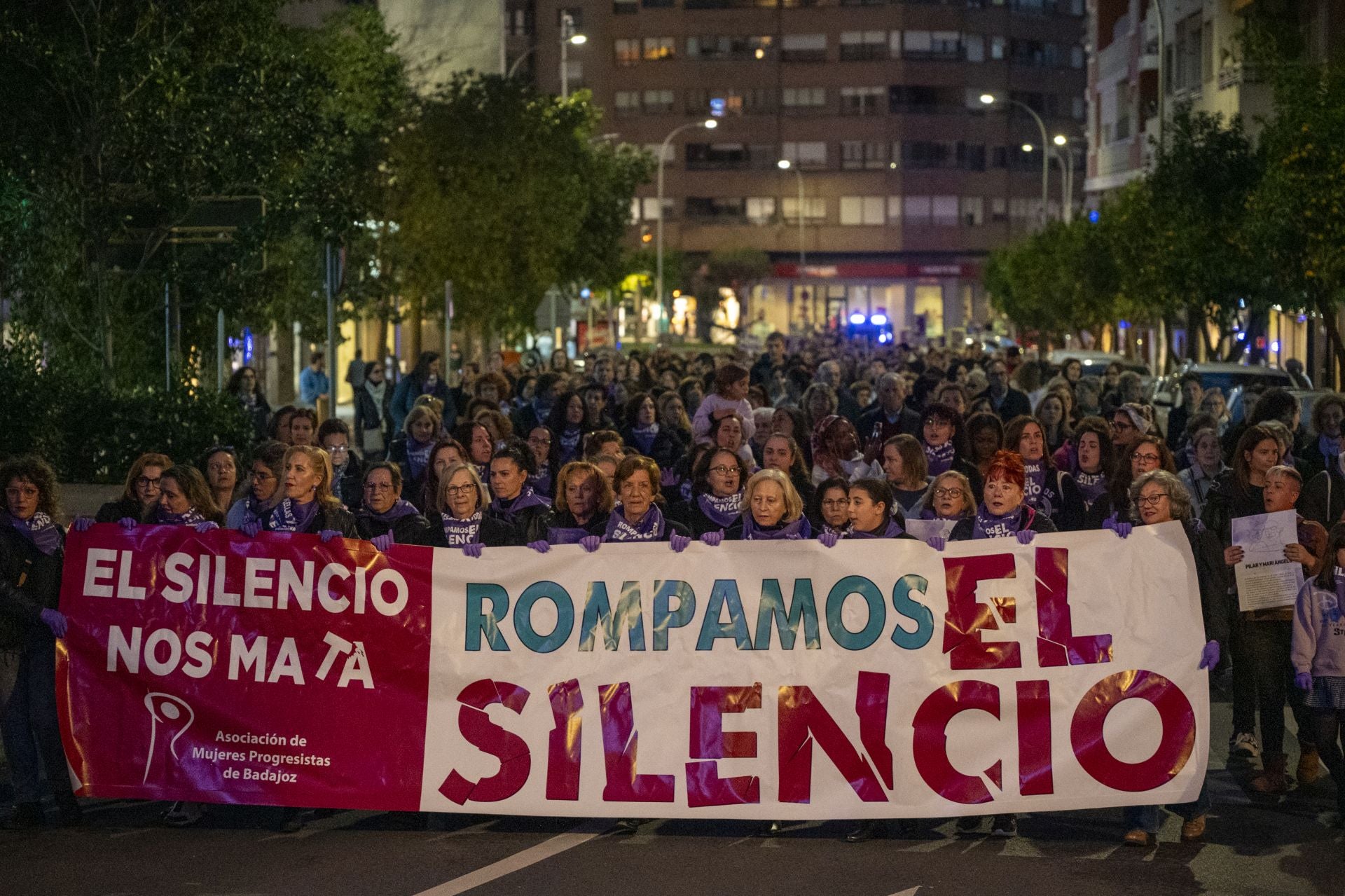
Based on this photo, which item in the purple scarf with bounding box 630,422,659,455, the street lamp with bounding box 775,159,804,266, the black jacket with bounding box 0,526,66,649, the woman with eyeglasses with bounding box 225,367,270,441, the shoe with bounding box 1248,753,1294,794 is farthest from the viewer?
the street lamp with bounding box 775,159,804,266

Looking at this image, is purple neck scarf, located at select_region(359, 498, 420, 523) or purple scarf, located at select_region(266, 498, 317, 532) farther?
purple neck scarf, located at select_region(359, 498, 420, 523)

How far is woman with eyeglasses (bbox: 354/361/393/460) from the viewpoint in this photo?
80.9 feet

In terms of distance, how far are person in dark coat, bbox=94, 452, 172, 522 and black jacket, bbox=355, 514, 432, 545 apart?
102 centimetres

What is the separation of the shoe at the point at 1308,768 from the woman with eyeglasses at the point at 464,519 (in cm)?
374

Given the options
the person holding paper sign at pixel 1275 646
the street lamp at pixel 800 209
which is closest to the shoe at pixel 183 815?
the person holding paper sign at pixel 1275 646

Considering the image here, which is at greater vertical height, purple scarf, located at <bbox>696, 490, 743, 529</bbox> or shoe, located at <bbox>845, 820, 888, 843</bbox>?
purple scarf, located at <bbox>696, 490, 743, 529</bbox>

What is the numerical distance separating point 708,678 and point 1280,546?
8.82 feet

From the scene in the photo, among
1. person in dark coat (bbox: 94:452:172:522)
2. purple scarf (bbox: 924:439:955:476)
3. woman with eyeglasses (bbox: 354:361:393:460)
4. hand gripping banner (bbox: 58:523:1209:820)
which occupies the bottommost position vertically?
hand gripping banner (bbox: 58:523:1209:820)

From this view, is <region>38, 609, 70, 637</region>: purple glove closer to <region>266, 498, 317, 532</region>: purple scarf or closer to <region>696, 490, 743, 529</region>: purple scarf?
<region>266, 498, 317, 532</region>: purple scarf

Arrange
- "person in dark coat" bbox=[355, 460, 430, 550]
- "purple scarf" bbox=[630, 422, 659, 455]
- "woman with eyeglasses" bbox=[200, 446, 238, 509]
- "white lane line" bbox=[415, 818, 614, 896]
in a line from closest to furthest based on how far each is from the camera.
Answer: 1. "white lane line" bbox=[415, 818, 614, 896]
2. "person in dark coat" bbox=[355, 460, 430, 550]
3. "woman with eyeglasses" bbox=[200, 446, 238, 509]
4. "purple scarf" bbox=[630, 422, 659, 455]

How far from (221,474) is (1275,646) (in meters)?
5.43

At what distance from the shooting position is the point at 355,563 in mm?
8969

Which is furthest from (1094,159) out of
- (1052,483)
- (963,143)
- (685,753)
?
(685,753)

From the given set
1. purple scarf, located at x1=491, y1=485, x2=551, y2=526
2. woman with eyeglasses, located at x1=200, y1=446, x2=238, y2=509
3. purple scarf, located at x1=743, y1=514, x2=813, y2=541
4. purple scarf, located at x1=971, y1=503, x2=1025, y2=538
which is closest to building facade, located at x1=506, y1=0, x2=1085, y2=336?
purple scarf, located at x1=491, y1=485, x2=551, y2=526
